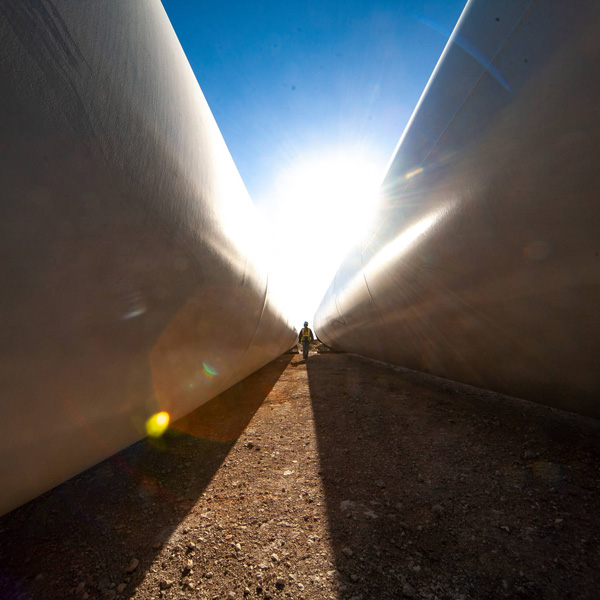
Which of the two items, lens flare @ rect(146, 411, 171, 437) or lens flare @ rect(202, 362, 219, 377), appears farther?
lens flare @ rect(202, 362, 219, 377)

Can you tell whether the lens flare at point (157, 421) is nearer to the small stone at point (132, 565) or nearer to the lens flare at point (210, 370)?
the lens flare at point (210, 370)

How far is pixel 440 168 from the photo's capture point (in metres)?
1.47

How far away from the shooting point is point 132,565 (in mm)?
990

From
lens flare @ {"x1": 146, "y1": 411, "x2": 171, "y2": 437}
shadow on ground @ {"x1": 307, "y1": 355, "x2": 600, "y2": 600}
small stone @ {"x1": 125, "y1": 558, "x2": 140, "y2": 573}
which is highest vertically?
lens flare @ {"x1": 146, "y1": 411, "x2": 171, "y2": 437}

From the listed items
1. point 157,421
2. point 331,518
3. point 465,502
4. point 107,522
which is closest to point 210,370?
point 157,421

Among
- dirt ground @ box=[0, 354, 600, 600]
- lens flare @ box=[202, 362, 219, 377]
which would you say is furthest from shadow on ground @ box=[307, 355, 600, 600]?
lens flare @ box=[202, 362, 219, 377]

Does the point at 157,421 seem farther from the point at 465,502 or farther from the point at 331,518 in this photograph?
the point at 465,502

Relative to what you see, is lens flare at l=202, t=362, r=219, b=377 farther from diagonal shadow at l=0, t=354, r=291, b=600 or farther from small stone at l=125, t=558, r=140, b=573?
small stone at l=125, t=558, r=140, b=573

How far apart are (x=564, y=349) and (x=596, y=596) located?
79 cm

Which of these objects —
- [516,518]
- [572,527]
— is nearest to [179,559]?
[516,518]

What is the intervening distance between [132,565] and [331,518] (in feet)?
2.53

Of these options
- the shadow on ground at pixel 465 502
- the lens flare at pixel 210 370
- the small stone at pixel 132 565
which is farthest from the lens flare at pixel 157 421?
the shadow on ground at pixel 465 502

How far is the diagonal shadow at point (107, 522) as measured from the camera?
945 millimetres

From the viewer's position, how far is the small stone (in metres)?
0.97
